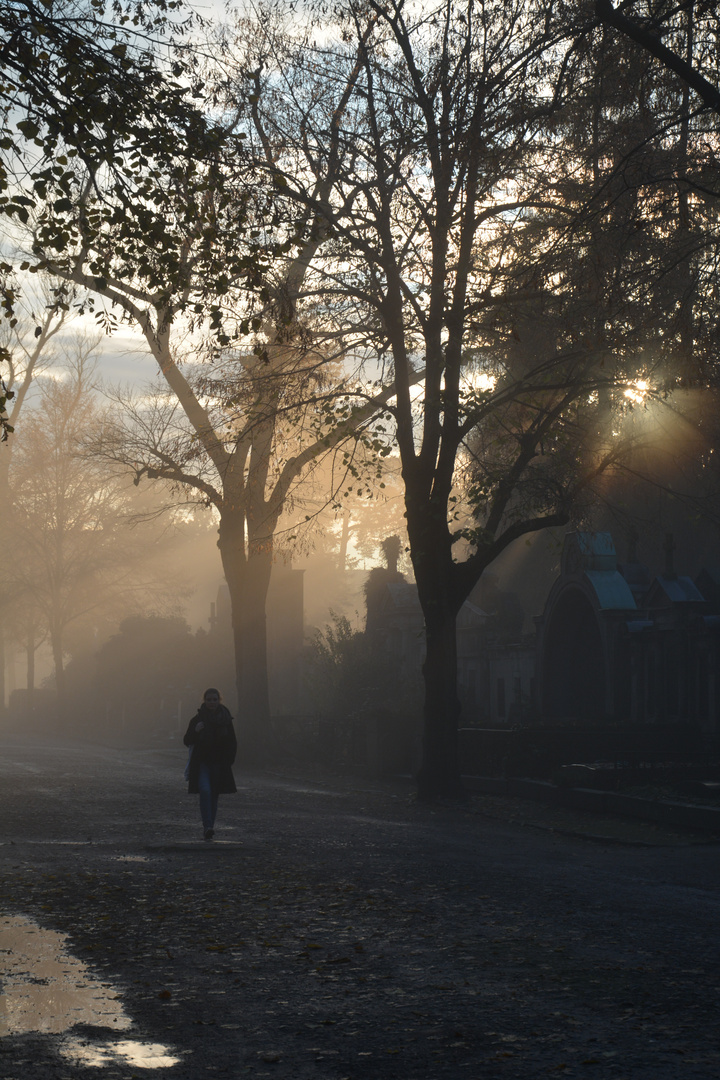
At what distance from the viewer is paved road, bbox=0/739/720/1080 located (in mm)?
5000

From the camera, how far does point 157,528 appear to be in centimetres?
5675

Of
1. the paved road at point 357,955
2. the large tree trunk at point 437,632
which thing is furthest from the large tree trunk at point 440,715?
the paved road at point 357,955

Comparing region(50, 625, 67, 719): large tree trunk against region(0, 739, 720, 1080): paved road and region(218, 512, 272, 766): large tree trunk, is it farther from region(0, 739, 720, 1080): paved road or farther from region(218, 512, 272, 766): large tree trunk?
region(0, 739, 720, 1080): paved road

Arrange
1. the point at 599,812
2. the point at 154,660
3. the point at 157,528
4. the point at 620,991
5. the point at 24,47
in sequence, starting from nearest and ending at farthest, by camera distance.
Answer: the point at 620,991
the point at 24,47
the point at 599,812
the point at 154,660
the point at 157,528

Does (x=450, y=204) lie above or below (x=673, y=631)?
above

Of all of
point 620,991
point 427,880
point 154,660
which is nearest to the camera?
point 620,991

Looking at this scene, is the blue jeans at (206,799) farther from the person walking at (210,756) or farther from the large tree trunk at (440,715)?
the large tree trunk at (440,715)

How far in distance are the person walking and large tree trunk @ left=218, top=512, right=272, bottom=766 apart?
14.1m

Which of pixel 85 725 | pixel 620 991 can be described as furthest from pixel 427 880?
pixel 85 725

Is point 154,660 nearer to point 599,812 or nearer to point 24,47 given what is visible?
point 599,812

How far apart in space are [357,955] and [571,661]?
21.5m

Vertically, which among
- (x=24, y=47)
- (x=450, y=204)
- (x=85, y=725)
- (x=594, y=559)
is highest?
(x=450, y=204)

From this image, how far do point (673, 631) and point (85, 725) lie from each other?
98.5ft

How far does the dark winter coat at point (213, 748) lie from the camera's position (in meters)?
12.5
